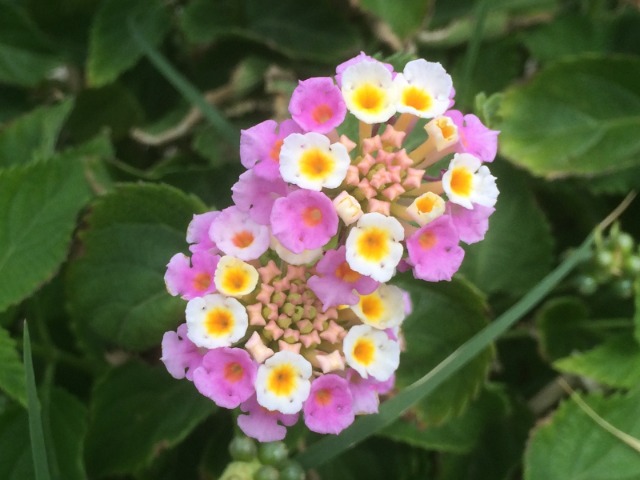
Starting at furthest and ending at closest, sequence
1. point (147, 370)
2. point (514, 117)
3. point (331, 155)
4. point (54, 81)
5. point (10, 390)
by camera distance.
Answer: point (54, 81) < point (514, 117) < point (147, 370) < point (10, 390) < point (331, 155)

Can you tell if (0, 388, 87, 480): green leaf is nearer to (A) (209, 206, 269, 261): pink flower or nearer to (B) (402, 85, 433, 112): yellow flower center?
(A) (209, 206, 269, 261): pink flower

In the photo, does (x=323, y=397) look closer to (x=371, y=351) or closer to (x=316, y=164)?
(x=371, y=351)

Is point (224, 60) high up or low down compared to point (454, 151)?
down

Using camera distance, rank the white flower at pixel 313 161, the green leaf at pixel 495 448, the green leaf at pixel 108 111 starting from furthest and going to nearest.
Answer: the green leaf at pixel 108 111
the green leaf at pixel 495 448
the white flower at pixel 313 161

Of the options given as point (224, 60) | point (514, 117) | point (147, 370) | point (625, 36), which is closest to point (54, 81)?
point (224, 60)

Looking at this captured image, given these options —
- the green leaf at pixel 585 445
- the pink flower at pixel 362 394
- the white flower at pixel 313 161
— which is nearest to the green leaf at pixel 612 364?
the green leaf at pixel 585 445

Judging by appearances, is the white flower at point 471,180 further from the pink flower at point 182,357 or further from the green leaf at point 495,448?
the green leaf at point 495,448

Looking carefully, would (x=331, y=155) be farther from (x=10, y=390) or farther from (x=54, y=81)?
(x=54, y=81)

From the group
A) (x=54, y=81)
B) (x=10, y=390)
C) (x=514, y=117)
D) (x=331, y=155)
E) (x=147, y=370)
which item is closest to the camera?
(x=331, y=155)

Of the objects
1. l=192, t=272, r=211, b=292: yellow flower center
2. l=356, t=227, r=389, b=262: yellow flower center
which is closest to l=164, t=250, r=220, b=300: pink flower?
l=192, t=272, r=211, b=292: yellow flower center
